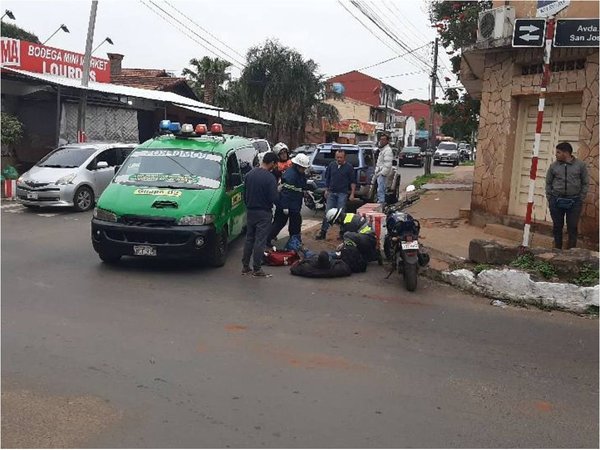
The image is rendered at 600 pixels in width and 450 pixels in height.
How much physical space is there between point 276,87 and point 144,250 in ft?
101

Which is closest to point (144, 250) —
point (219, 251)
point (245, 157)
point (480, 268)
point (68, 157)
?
point (219, 251)

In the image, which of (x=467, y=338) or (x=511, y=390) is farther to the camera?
(x=467, y=338)

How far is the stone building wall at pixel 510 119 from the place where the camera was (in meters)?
9.16

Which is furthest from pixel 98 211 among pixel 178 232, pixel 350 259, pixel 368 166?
pixel 368 166

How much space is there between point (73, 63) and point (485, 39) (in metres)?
17.3

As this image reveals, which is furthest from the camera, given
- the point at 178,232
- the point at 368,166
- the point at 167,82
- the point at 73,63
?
the point at 167,82

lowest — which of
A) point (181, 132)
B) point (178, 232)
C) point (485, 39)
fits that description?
point (178, 232)

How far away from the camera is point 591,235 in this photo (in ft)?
30.0

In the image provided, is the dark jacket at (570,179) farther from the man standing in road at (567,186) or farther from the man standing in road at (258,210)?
the man standing in road at (258,210)

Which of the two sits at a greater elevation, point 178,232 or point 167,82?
point 167,82

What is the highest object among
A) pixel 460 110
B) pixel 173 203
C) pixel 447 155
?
pixel 460 110

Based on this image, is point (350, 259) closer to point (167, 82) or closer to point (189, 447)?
point (189, 447)

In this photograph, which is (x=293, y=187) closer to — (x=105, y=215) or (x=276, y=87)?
(x=105, y=215)

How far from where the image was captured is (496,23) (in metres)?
10.3
